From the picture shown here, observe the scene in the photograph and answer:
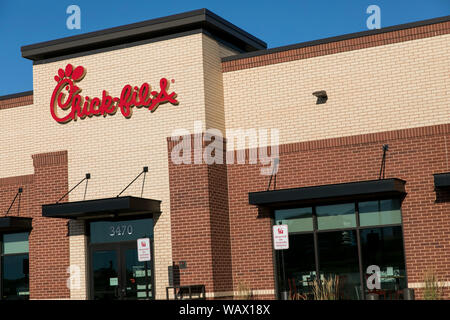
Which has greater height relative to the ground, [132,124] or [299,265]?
[132,124]

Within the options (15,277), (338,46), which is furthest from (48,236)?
(338,46)

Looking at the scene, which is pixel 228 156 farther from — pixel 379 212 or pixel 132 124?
pixel 379 212

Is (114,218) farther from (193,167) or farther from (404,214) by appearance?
(404,214)

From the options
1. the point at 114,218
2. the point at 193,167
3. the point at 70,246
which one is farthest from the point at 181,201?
the point at 70,246

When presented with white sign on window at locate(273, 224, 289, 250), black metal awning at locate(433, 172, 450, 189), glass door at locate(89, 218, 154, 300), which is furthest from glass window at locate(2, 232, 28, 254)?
black metal awning at locate(433, 172, 450, 189)

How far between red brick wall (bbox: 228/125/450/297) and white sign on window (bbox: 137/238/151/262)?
297 cm

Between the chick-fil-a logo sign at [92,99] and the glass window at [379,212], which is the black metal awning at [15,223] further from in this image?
the glass window at [379,212]

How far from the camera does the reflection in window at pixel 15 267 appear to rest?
22453mm

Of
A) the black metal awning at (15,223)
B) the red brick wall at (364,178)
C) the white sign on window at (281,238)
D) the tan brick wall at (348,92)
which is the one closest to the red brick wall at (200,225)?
the red brick wall at (364,178)

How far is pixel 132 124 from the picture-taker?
67.8ft

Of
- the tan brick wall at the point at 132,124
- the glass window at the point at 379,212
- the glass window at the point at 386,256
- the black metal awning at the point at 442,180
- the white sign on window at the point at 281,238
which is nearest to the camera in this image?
the black metal awning at the point at 442,180

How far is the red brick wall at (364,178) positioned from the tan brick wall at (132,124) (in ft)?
6.92

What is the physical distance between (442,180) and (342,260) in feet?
12.1

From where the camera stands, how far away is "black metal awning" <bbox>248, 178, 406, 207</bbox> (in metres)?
17.5
